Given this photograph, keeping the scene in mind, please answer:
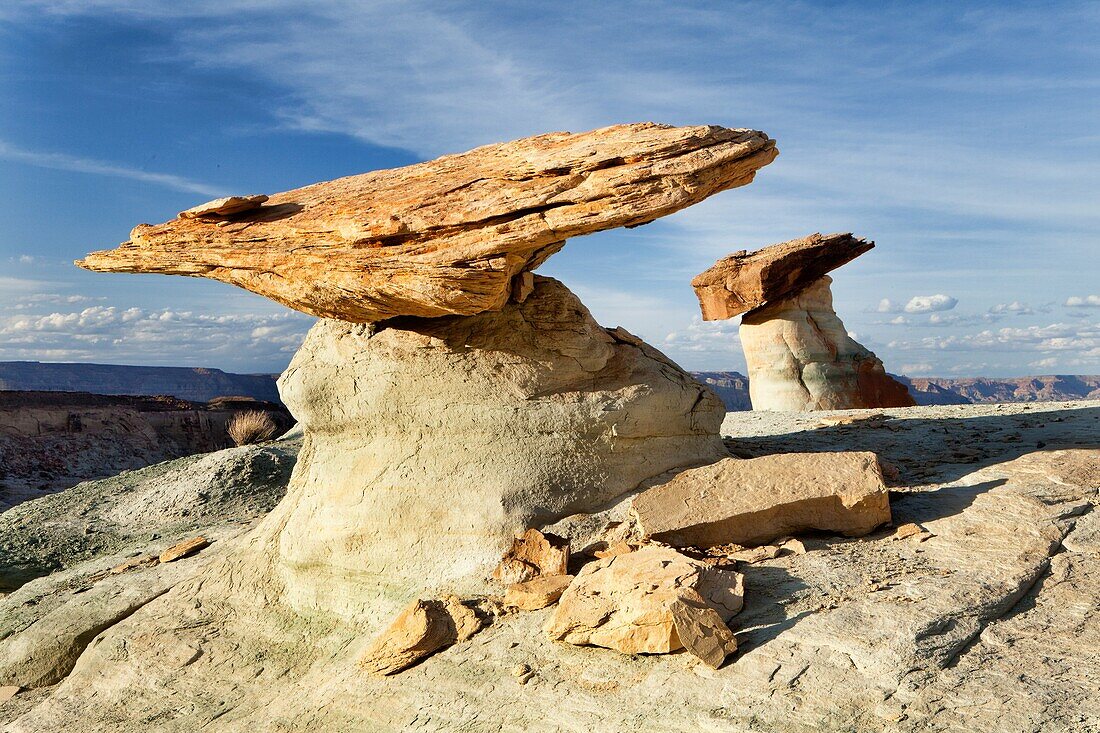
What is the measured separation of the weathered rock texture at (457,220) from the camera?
4355mm

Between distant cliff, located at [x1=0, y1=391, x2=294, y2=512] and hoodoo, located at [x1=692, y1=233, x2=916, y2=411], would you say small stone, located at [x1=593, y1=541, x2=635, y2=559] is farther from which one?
distant cliff, located at [x1=0, y1=391, x2=294, y2=512]

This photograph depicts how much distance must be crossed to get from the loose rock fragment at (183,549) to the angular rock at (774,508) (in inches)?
163

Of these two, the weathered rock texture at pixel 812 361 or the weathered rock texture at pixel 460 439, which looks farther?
the weathered rock texture at pixel 812 361

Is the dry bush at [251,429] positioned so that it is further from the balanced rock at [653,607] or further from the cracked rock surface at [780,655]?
the balanced rock at [653,607]

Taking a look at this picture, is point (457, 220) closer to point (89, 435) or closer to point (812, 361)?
point (812, 361)

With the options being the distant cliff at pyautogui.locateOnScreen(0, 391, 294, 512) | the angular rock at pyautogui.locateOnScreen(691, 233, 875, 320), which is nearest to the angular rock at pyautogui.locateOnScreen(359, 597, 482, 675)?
the angular rock at pyautogui.locateOnScreen(691, 233, 875, 320)

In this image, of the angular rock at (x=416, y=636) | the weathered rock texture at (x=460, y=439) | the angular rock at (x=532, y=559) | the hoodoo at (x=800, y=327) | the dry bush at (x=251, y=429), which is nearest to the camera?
the angular rock at (x=416, y=636)

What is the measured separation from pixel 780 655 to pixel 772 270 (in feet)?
33.8

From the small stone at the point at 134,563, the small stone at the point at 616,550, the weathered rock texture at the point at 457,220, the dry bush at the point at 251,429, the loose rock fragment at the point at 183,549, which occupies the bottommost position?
the small stone at the point at 134,563

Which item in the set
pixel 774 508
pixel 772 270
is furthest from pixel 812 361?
pixel 774 508

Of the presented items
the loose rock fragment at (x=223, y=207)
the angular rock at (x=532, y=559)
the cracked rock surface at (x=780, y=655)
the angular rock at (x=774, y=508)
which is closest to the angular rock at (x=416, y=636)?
the cracked rock surface at (x=780, y=655)

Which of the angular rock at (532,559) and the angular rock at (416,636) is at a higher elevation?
the angular rock at (532,559)

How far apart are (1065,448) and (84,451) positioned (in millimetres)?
19711

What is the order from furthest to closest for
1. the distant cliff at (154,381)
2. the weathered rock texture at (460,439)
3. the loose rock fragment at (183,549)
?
1. the distant cliff at (154,381)
2. the loose rock fragment at (183,549)
3. the weathered rock texture at (460,439)
